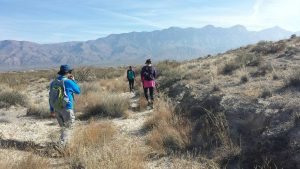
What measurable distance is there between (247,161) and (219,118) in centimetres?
182

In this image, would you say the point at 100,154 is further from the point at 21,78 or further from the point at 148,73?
the point at 21,78

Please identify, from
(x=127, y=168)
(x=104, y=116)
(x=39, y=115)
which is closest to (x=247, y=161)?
(x=127, y=168)

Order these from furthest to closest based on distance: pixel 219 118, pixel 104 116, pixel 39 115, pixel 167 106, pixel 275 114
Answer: pixel 39 115, pixel 104 116, pixel 167 106, pixel 219 118, pixel 275 114

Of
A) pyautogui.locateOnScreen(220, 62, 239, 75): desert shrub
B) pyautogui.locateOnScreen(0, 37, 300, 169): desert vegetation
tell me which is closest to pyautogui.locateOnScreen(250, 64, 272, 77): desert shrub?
pyautogui.locateOnScreen(0, 37, 300, 169): desert vegetation

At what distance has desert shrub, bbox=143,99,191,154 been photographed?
9.26 meters

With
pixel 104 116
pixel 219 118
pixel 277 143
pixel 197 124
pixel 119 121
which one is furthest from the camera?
pixel 104 116


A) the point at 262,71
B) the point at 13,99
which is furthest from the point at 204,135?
the point at 13,99

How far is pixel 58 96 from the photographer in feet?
31.7

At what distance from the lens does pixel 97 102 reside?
49.6 feet

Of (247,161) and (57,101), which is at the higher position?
(57,101)

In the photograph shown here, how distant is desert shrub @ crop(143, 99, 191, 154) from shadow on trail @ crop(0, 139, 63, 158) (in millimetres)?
2120

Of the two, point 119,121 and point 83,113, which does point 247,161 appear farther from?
point 83,113

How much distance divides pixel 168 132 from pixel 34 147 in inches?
123

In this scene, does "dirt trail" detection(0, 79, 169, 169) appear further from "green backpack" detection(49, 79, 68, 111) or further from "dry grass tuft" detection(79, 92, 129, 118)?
"green backpack" detection(49, 79, 68, 111)
